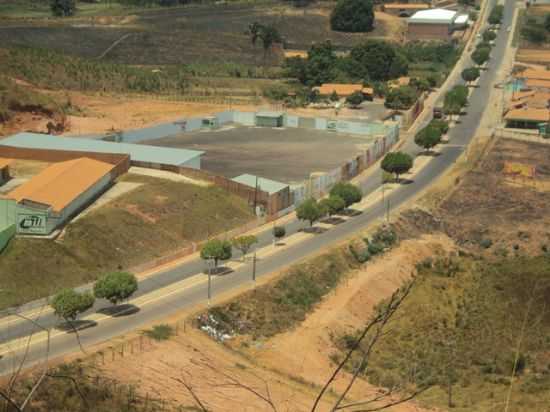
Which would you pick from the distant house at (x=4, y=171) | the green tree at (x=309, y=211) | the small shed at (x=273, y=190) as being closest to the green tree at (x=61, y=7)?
the distant house at (x=4, y=171)

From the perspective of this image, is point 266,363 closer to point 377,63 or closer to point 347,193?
point 347,193

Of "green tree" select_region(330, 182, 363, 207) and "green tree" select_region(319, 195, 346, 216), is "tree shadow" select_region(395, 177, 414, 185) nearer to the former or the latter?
"green tree" select_region(330, 182, 363, 207)

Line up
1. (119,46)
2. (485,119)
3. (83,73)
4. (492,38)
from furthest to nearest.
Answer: (492,38)
(119,46)
(83,73)
(485,119)

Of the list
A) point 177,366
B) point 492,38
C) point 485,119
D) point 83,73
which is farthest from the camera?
point 492,38

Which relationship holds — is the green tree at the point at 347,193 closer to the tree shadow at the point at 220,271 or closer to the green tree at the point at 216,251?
the tree shadow at the point at 220,271

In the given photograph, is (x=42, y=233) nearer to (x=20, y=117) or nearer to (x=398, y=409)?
(x=398, y=409)

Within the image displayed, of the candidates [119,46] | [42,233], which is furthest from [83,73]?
[42,233]
